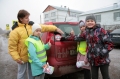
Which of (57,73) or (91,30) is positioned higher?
(91,30)

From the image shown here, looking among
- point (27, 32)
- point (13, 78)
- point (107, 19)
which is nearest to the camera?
point (27, 32)

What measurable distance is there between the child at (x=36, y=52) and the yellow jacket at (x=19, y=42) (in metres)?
0.20

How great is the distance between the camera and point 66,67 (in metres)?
3.09

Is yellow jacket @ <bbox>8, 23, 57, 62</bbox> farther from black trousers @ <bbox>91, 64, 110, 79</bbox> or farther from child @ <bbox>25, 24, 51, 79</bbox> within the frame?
black trousers @ <bbox>91, 64, 110, 79</bbox>

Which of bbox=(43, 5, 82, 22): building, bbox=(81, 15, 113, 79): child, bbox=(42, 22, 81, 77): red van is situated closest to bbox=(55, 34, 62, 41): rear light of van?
bbox=(42, 22, 81, 77): red van

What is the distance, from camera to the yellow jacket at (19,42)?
2.56 meters

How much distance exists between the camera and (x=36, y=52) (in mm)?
2449

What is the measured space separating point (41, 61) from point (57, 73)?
2.27 ft

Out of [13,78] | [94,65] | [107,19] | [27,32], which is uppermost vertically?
[107,19]

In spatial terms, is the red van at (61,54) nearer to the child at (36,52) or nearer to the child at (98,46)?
the child at (36,52)

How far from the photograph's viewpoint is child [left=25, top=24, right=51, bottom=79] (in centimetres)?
238

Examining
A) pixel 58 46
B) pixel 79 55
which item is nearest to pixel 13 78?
pixel 58 46

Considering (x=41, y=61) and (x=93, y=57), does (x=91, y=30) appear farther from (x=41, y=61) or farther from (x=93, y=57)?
(x=41, y=61)

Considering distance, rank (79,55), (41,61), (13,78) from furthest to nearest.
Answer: (13,78)
(79,55)
(41,61)
